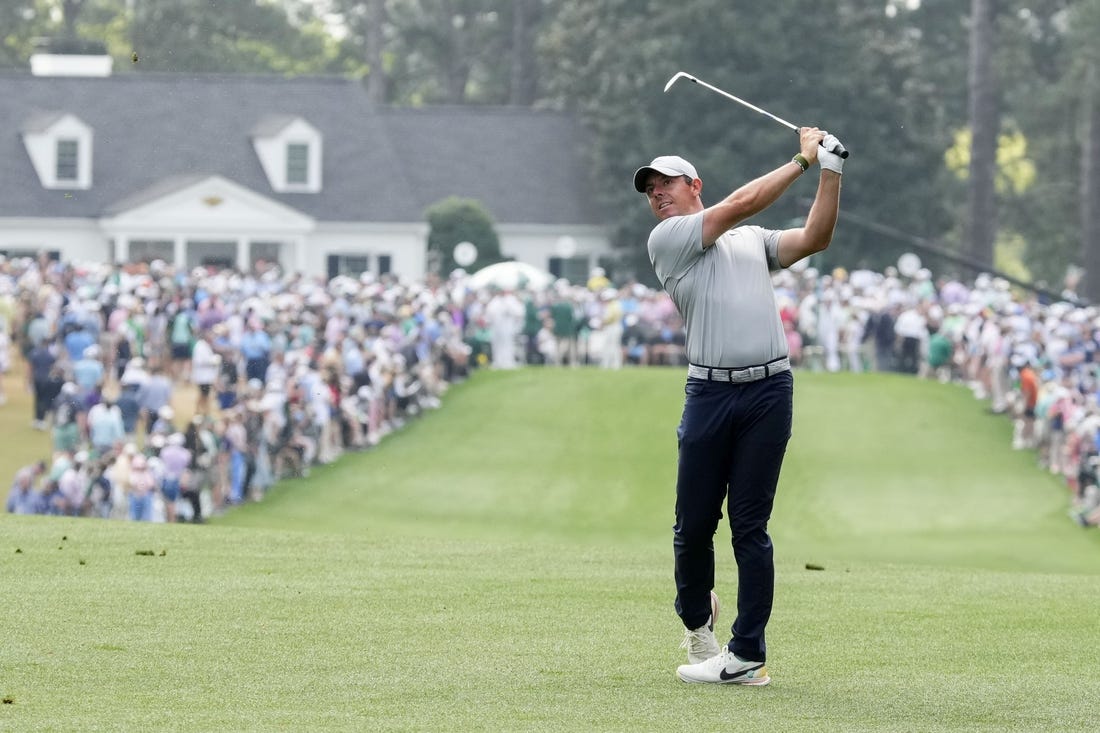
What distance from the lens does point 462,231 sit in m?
57.7

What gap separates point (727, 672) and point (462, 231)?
5076 cm

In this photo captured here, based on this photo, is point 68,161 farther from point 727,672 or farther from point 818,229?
point 818,229

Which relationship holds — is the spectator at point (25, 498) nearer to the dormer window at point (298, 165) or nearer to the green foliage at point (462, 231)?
the green foliage at point (462, 231)

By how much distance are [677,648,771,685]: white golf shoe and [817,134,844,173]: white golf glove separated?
5.51 feet

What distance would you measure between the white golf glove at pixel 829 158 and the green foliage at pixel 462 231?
5077 centimetres

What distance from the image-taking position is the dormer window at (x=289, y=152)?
58.5m

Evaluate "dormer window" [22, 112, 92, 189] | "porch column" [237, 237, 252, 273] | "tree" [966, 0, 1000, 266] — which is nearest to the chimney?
"dormer window" [22, 112, 92, 189]

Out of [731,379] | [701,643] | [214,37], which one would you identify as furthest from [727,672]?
A: [214,37]

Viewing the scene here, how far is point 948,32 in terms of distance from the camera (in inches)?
2921

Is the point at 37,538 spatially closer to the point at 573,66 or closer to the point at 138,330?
the point at 138,330

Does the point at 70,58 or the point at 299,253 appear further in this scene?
the point at 70,58

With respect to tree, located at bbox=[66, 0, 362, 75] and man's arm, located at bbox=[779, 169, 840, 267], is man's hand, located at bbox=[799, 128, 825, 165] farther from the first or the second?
tree, located at bbox=[66, 0, 362, 75]

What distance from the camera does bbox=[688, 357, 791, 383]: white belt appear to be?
23.6 ft

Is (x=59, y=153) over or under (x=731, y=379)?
over
